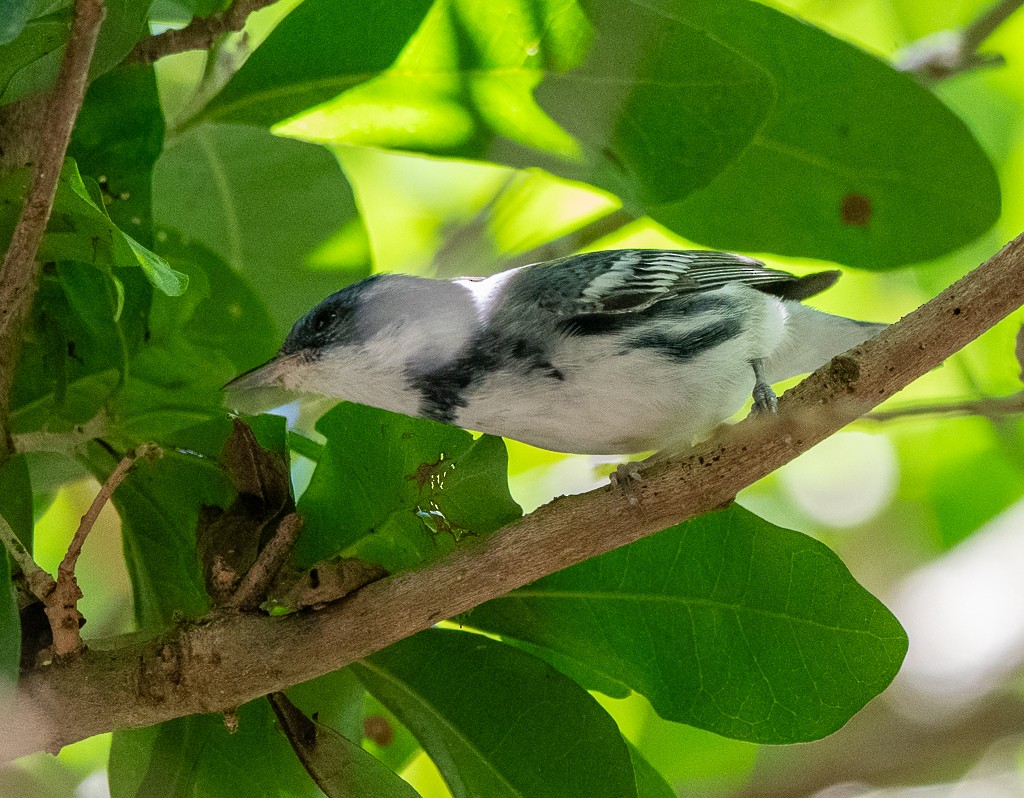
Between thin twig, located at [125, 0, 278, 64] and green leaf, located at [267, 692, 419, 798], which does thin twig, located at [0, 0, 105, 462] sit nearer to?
thin twig, located at [125, 0, 278, 64]

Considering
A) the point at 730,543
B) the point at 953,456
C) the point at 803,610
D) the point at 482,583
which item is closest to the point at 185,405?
the point at 482,583

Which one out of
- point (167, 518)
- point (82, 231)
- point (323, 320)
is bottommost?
point (167, 518)

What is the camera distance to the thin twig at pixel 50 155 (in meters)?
1.25

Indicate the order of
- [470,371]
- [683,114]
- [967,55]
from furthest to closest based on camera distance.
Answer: [967,55] → [470,371] → [683,114]

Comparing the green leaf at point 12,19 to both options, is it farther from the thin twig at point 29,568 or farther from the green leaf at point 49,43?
the thin twig at point 29,568

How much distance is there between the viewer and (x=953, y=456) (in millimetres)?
3504

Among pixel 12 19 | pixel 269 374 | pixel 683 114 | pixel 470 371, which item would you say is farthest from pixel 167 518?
pixel 683 114

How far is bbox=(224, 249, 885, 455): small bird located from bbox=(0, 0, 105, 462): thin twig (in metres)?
0.57

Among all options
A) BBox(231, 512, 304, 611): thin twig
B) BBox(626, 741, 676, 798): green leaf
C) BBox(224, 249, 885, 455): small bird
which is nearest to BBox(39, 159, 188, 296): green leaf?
BBox(231, 512, 304, 611): thin twig

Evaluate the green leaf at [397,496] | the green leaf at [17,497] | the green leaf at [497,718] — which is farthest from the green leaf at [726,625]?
the green leaf at [17,497]

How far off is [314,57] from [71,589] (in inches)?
41.9

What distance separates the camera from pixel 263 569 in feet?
5.17

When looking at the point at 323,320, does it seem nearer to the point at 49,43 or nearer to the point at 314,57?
the point at 314,57

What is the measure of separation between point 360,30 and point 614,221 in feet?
3.47
